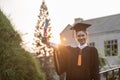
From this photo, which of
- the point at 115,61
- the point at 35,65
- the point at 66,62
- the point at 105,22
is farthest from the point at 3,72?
the point at 105,22

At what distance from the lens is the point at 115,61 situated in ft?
94.4

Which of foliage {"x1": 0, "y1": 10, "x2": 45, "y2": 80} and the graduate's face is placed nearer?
the graduate's face

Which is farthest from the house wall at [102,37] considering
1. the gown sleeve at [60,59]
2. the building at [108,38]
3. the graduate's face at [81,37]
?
the gown sleeve at [60,59]

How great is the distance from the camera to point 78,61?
4852 millimetres

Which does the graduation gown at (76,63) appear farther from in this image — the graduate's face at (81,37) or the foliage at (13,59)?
the foliage at (13,59)

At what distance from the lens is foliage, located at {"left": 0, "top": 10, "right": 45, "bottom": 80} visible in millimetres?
5387

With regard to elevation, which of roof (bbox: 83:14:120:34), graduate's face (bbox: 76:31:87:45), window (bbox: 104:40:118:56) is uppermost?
roof (bbox: 83:14:120:34)

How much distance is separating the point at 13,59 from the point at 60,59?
2.94ft

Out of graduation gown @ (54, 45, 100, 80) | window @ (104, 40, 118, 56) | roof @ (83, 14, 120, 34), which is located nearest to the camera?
graduation gown @ (54, 45, 100, 80)

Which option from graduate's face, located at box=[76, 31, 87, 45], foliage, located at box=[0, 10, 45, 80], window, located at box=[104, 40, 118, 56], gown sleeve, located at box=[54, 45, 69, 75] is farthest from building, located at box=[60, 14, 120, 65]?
gown sleeve, located at box=[54, 45, 69, 75]

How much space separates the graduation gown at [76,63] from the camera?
4832 mm

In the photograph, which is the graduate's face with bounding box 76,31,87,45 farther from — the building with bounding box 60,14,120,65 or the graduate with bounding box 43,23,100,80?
the building with bounding box 60,14,120,65

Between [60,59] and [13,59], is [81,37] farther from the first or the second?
[13,59]

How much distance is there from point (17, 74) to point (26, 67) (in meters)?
0.23
